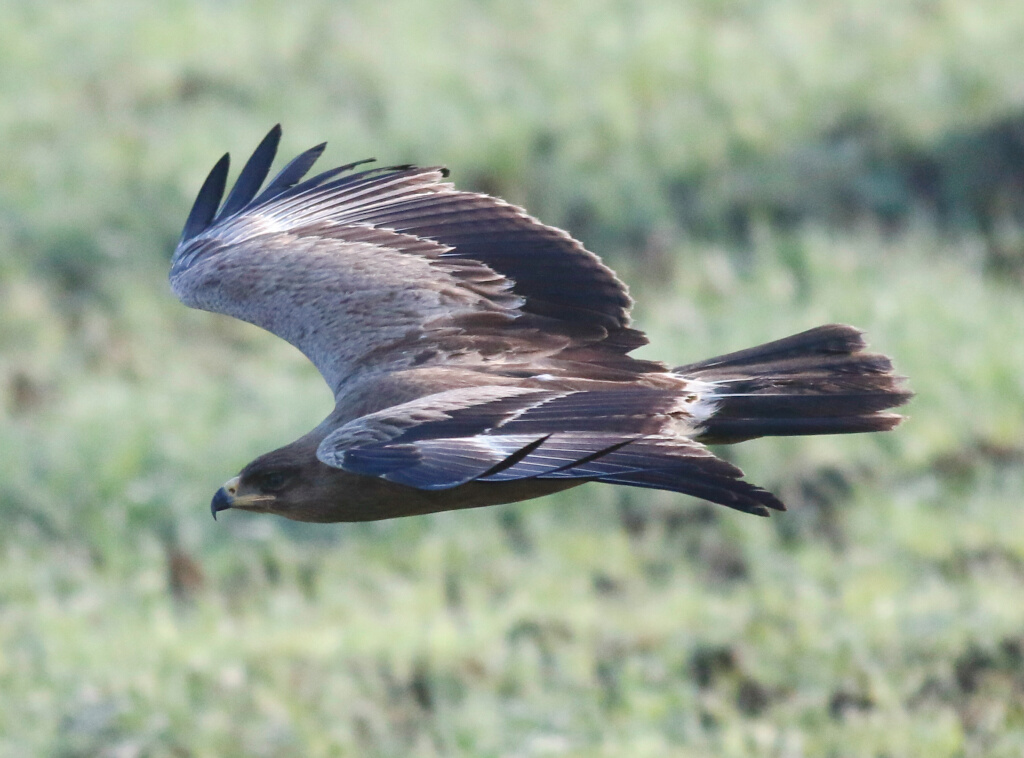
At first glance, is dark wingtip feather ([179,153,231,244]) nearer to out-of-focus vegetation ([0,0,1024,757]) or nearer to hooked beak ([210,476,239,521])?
hooked beak ([210,476,239,521])

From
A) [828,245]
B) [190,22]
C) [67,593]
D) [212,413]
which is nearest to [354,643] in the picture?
[67,593]

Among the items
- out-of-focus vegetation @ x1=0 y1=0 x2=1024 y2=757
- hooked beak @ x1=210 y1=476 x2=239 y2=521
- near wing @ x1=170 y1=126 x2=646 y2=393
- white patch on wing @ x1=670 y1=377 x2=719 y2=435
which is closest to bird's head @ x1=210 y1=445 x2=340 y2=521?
hooked beak @ x1=210 y1=476 x2=239 y2=521

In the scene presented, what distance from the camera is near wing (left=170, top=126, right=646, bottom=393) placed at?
5066 millimetres

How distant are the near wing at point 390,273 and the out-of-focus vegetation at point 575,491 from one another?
1894mm

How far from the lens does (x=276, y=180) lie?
232 inches

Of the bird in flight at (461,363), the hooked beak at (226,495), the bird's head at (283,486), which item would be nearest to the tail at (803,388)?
the bird in flight at (461,363)

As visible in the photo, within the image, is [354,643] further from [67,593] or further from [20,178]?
[20,178]

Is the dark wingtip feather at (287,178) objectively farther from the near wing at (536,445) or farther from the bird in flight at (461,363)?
the near wing at (536,445)

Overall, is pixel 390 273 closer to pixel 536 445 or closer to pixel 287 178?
pixel 287 178

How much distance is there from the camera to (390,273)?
17.6 feet

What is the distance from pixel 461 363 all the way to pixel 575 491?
409cm

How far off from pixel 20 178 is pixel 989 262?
6464 mm

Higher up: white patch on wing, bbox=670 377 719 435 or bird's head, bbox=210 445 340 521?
white patch on wing, bbox=670 377 719 435

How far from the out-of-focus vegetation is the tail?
2.10m
